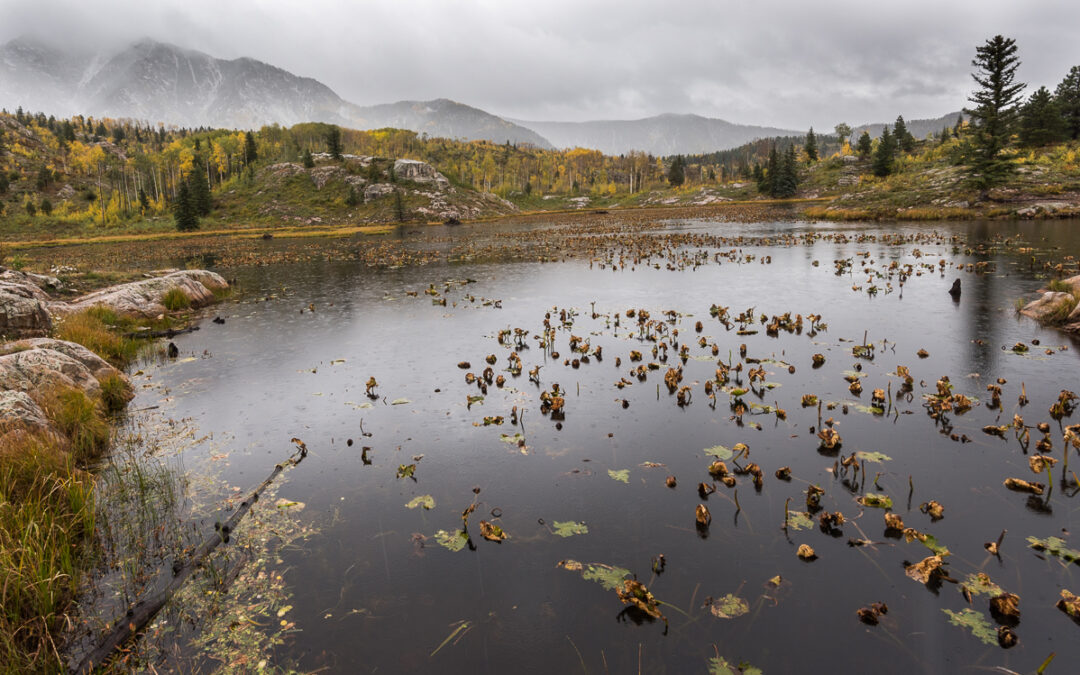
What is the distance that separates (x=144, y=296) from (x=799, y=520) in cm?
2750

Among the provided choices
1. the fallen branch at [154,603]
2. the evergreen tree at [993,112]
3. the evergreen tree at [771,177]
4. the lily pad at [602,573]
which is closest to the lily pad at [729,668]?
the lily pad at [602,573]

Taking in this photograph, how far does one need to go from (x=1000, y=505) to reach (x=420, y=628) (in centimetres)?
772

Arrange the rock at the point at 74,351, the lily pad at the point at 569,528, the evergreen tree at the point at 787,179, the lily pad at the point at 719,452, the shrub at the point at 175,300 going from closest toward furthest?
the lily pad at the point at 569,528 → the lily pad at the point at 719,452 → the rock at the point at 74,351 → the shrub at the point at 175,300 → the evergreen tree at the point at 787,179

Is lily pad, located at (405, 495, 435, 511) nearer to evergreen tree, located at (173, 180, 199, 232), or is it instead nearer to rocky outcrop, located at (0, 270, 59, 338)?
rocky outcrop, located at (0, 270, 59, 338)

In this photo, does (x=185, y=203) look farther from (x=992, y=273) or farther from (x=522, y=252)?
(x=992, y=273)

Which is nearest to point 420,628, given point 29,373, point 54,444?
point 54,444

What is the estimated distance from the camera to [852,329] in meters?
15.9

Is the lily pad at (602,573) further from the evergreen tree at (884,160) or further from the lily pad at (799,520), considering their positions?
the evergreen tree at (884,160)

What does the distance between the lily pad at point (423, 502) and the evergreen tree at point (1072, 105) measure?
405 ft

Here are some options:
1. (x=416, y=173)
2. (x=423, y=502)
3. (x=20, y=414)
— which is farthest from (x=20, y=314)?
(x=416, y=173)

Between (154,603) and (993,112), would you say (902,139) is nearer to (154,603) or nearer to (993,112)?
(993,112)

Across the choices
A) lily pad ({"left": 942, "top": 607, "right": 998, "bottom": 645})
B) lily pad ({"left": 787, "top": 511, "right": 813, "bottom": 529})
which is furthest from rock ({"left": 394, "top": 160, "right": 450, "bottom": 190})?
lily pad ({"left": 942, "top": 607, "right": 998, "bottom": 645})

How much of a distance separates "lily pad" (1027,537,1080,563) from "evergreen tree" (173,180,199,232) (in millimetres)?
125912

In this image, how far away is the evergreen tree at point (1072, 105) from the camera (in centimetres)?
8388
